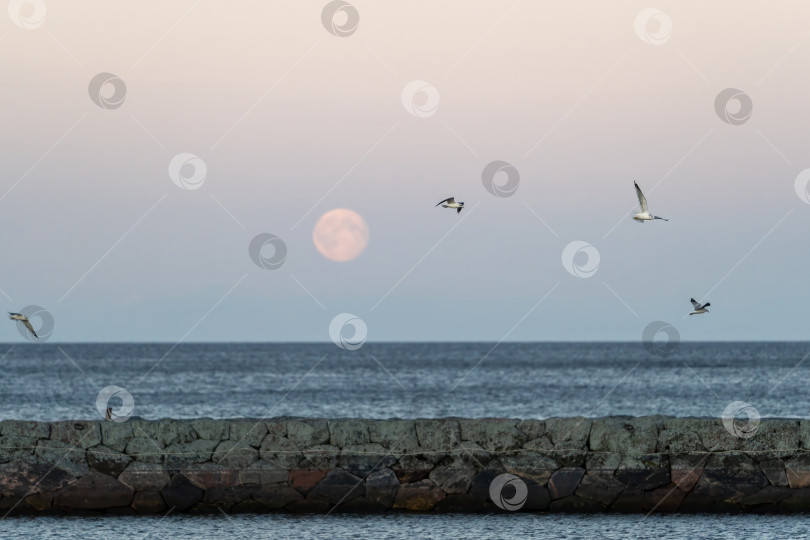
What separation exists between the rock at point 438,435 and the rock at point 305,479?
1.59 metres

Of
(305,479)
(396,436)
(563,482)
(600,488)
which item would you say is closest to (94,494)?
(305,479)

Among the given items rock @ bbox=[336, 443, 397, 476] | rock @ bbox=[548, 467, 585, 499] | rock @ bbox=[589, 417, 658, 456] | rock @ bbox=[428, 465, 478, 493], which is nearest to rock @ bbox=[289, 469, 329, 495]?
rock @ bbox=[336, 443, 397, 476]

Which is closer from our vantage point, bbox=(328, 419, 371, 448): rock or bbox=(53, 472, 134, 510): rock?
bbox=(53, 472, 134, 510): rock

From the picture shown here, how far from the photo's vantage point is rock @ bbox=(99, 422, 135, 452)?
17016mm

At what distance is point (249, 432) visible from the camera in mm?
17203

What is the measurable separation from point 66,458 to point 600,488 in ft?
27.0

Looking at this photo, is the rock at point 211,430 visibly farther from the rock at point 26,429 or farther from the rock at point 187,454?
the rock at point 26,429

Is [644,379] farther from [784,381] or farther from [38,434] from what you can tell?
[38,434]

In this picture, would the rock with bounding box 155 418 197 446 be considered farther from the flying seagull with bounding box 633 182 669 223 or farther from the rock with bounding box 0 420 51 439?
the flying seagull with bounding box 633 182 669 223

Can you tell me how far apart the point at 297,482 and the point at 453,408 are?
37.3 meters

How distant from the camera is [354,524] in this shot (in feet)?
51.9

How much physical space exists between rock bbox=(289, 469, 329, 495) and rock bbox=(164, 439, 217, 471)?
1.36m

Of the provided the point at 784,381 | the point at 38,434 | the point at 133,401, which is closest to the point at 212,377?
the point at 133,401

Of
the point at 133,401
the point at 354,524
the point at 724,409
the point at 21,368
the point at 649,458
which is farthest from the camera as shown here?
the point at 21,368
